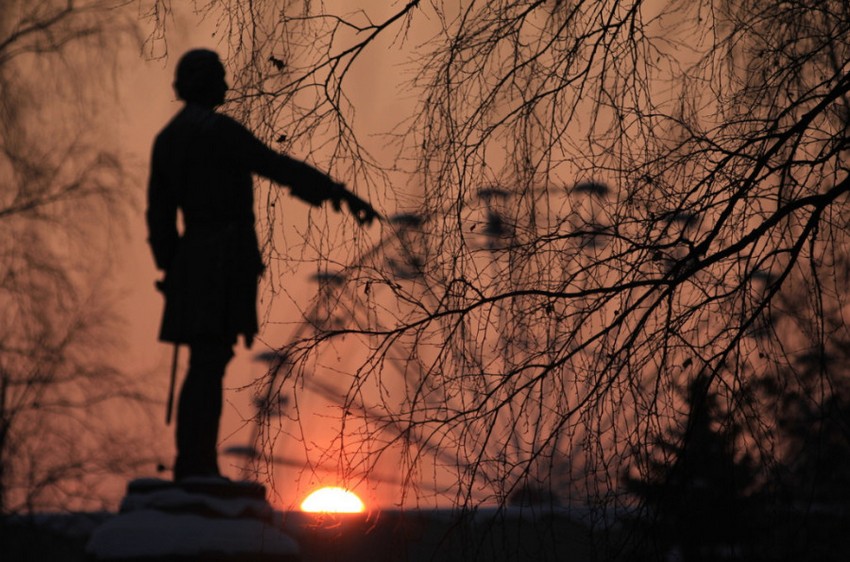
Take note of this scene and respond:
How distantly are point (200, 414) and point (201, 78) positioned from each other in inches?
58.0

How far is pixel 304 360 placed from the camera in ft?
16.2

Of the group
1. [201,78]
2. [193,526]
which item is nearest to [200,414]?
[193,526]

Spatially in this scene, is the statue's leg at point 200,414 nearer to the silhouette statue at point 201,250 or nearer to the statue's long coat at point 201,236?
the silhouette statue at point 201,250

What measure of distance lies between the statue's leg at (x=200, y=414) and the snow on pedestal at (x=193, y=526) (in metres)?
0.13

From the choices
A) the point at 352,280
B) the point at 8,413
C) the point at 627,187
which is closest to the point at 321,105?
the point at 352,280

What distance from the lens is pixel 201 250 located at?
645 cm

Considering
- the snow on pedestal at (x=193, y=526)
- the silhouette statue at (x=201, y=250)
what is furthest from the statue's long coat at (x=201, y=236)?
the snow on pedestal at (x=193, y=526)

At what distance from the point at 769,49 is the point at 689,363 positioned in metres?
1.21

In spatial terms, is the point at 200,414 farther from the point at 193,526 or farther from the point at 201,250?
the point at 201,250

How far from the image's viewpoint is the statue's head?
6.51m

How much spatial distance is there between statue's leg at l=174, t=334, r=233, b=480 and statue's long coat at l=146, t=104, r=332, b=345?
0.11m

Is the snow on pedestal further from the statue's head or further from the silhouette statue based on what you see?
the statue's head

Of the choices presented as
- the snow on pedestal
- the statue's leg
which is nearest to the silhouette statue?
the statue's leg

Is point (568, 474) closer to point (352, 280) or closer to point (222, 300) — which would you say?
point (352, 280)
